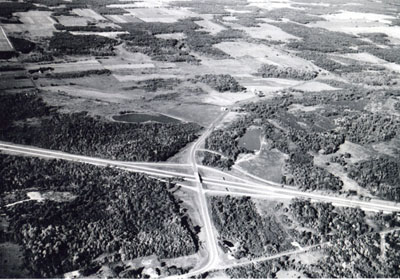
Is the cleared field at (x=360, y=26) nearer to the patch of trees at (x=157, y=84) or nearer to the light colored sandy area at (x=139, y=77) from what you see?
the light colored sandy area at (x=139, y=77)

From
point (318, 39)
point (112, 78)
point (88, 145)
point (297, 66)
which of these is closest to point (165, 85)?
point (112, 78)

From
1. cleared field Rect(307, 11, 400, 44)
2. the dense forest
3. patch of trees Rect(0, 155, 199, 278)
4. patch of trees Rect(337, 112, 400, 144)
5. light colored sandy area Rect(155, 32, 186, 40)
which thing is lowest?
the dense forest

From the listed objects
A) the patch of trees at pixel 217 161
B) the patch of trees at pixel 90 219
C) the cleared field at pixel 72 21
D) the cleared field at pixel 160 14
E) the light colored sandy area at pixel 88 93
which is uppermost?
the cleared field at pixel 160 14

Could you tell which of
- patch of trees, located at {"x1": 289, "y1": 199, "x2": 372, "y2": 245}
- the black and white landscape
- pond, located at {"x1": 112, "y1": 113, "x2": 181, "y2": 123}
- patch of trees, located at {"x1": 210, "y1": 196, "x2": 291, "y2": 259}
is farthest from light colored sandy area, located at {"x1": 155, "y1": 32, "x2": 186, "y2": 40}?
patch of trees, located at {"x1": 289, "y1": 199, "x2": 372, "y2": 245}

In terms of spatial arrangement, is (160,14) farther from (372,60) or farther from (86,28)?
(372,60)

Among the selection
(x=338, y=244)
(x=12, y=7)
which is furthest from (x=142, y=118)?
(x=12, y=7)

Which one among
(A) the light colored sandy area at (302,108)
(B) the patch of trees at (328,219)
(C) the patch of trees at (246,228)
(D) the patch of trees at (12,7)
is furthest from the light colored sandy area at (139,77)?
(D) the patch of trees at (12,7)

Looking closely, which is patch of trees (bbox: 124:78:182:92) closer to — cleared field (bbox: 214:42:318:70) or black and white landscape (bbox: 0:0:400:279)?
black and white landscape (bbox: 0:0:400:279)

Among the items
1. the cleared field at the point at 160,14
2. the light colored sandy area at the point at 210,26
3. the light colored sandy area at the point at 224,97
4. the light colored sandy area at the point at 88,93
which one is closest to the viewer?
the light colored sandy area at the point at 88,93

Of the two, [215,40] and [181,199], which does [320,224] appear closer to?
[181,199]
